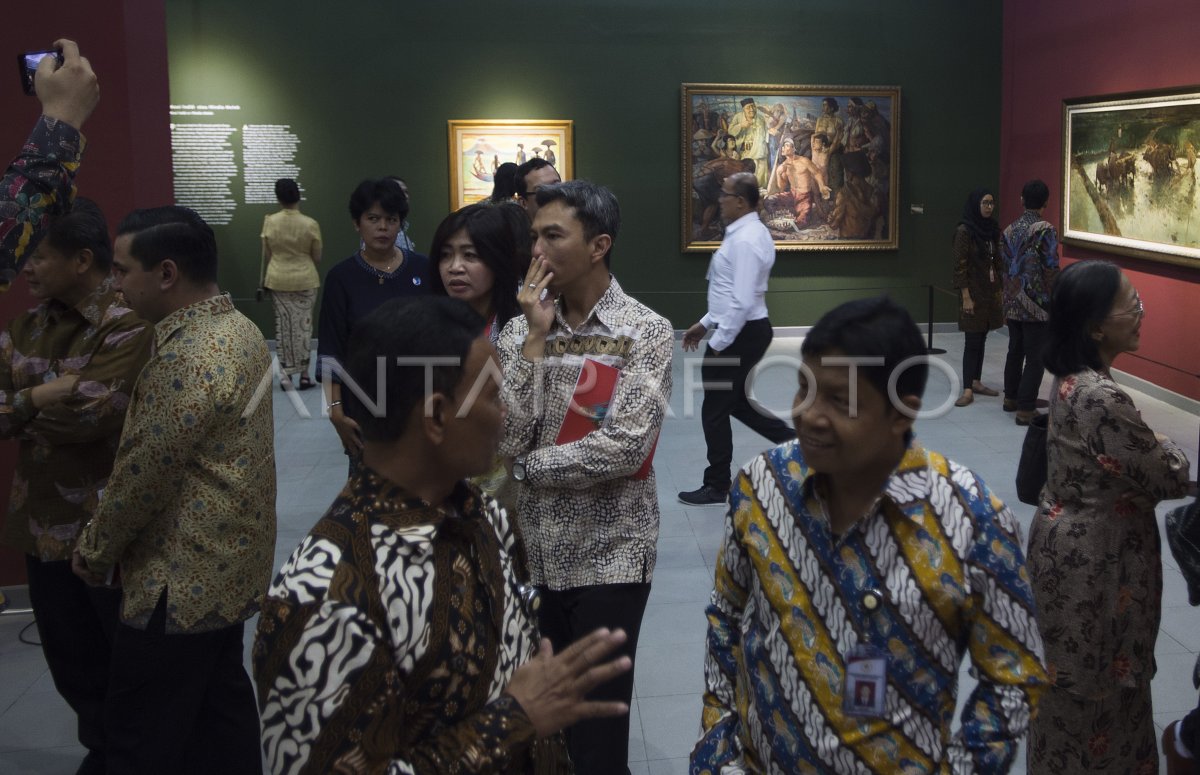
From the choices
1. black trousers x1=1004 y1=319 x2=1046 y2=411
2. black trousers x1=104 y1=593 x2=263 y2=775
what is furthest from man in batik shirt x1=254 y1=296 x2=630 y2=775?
black trousers x1=1004 y1=319 x2=1046 y2=411

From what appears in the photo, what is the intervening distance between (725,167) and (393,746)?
12.8 metres

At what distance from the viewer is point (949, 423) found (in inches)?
372

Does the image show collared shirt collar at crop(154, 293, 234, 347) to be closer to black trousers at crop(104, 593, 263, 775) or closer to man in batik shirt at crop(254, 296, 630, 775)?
black trousers at crop(104, 593, 263, 775)

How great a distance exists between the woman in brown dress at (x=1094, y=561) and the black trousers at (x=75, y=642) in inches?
121

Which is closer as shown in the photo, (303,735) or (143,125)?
(303,735)

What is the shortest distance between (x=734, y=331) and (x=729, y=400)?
1.46 ft

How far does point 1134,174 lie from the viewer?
34.7 ft

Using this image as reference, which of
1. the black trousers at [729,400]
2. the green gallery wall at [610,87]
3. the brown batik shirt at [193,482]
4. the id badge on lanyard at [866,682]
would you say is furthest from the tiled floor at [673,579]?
the green gallery wall at [610,87]

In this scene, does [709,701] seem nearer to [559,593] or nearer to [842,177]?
[559,593]

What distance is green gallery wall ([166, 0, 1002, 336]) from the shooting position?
13203 millimetres

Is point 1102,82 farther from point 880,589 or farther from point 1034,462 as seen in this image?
point 880,589

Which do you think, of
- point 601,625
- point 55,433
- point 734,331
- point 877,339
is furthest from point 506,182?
point 877,339

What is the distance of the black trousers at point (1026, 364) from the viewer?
900cm

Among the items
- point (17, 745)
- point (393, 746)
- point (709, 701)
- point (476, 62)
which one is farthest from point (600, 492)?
point (476, 62)
